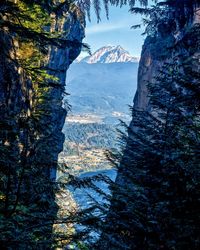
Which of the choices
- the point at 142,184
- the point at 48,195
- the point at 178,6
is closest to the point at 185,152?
the point at 142,184

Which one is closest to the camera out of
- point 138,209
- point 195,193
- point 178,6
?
point 195,193

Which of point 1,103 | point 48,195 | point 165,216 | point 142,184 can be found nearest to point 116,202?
point 142,184

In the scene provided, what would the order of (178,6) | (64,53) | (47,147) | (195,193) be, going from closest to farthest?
(195,193)
(178,6)
(47,147)
(64,53)

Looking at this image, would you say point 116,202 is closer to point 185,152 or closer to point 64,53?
point 185,152

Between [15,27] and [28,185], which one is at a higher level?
[15,27]

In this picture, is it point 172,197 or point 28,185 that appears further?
point 28,185

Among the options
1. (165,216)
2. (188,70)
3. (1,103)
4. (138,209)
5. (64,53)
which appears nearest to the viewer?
(165,216)

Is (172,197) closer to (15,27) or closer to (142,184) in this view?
(142,184)

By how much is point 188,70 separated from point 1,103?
6.18 meters

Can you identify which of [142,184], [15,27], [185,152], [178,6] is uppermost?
[178,6]

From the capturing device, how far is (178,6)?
8.70m

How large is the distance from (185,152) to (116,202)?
390 centimetres

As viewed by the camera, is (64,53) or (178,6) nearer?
(178,6)

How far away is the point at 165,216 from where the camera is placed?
20.4ft
